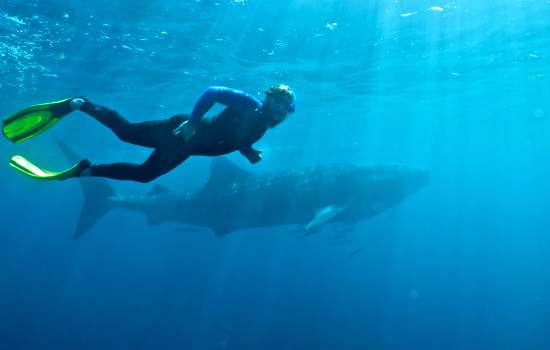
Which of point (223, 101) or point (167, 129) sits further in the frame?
point (167, 129)

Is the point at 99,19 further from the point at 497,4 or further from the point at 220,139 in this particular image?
the point at 497,4

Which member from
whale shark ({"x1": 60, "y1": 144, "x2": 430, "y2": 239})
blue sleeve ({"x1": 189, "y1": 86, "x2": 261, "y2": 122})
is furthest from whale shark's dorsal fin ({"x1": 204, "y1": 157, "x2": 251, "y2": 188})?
blue sleeve ({"x1": 189, "y1": 86, "x2": 261, "y2": 122})

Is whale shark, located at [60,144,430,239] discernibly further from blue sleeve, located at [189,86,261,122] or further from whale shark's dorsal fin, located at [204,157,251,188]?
blue sleeve, located at [189,86,261,122]

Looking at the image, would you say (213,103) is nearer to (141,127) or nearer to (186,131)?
(186,131)

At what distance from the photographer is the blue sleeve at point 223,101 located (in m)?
5.31

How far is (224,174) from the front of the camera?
668 inches

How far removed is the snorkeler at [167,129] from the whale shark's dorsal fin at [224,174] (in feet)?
34.4

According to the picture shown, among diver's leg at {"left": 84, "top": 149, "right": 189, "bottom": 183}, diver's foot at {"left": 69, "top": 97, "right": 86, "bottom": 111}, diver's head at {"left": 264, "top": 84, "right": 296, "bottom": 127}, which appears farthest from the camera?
diver's foot at {"left": 69, "top": 97, "right": 86, "bottom": 111}

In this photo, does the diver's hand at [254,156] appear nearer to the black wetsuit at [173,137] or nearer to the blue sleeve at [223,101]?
the black wetsuit at [173,137]

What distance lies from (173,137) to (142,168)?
631 millimetres

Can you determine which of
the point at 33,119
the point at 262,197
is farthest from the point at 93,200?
the point at 33,119

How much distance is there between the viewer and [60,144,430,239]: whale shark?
55.5 feet

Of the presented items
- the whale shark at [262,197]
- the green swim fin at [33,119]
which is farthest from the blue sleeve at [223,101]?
the whale shark at [262,197]

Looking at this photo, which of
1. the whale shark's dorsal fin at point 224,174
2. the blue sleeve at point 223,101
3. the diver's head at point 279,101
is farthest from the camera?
the whale shark's dorsal fin at point 224,174
